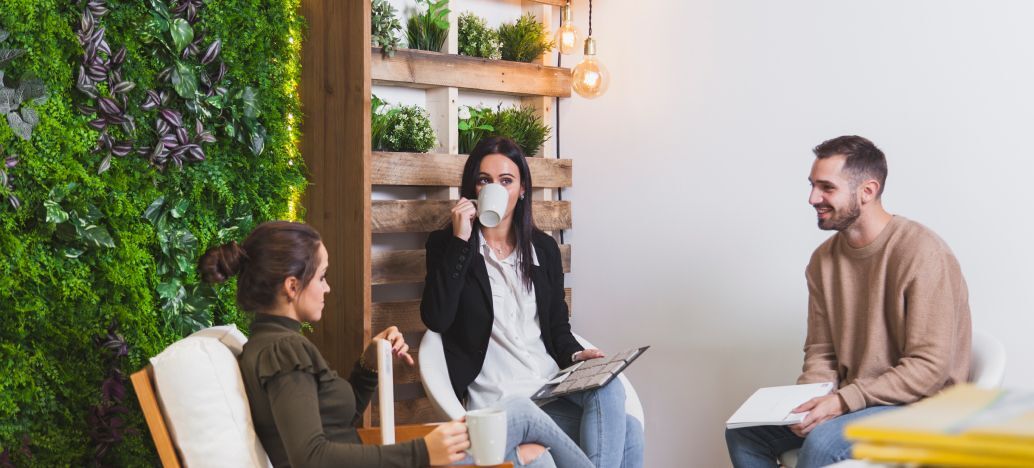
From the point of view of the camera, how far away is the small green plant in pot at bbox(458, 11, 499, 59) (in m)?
3.79

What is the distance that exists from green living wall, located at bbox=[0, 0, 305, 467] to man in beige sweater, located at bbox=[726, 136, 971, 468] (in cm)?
163

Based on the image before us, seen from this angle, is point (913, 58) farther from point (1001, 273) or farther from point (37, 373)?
point (37, 373)

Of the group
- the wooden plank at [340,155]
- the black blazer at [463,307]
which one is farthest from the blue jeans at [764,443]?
the wooden plank at [340,155]

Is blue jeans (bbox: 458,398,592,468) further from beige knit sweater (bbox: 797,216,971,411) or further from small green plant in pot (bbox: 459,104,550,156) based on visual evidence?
small green plant in pot (bbox: 459,104,550,156)

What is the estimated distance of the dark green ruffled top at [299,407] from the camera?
1766mm

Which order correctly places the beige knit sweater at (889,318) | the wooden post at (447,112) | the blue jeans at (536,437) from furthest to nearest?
the wooden post at (447,112)
the beige knit sweater at (889,318)
the blue jeans at (536,437)

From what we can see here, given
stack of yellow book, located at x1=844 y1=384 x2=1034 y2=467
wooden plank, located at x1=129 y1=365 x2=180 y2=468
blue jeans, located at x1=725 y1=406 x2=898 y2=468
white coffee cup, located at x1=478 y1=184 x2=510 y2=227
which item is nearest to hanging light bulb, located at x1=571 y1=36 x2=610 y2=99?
white coffee cup, located at x1=478 y1=184 x2=510 y2=227

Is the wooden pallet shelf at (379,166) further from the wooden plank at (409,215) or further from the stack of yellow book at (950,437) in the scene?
the stack of yellow book at (950,437)

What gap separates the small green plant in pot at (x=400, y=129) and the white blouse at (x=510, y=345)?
1.80 feet

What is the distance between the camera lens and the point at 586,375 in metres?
2.75

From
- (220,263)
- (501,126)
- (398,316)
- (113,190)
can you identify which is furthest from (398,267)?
(220,263)

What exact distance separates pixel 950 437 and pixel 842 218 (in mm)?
2033

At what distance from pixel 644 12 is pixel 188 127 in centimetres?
189

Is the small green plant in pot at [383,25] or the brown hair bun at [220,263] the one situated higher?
the small green plant in pot at [383,25]
